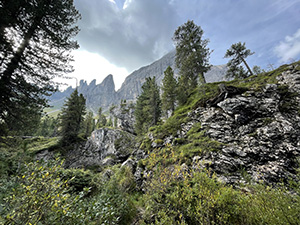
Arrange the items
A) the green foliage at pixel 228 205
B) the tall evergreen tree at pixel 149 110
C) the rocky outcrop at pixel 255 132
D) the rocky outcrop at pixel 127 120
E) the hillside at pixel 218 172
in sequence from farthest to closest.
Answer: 1. the rocky outcrop at pixel 127 120
2. the tall evergreen tree at pixel 149 110
3. the rocky outcrop at pixel 255 132
4. the hillside at pixel 218 172
5. the green foliage at pixel 228 205

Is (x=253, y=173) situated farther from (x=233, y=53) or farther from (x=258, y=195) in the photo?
(x=233, y=53)

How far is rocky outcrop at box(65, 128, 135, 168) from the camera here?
70.0 feet

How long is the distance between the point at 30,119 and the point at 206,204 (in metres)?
10.4

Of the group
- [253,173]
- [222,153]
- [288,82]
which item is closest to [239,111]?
[222,153]

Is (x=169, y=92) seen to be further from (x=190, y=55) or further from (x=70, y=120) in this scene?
(x=70, y=120)

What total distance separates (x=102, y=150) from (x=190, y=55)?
2449 cm

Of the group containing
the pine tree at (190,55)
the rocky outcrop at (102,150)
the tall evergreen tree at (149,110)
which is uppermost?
the pine tree at (190,55)

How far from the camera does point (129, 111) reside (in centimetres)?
3950

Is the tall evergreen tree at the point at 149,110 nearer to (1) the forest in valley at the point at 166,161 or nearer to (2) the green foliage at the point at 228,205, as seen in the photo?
(1) the forest in valley at the point at 166,161

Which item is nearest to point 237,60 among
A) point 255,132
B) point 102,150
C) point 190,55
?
point 190,55

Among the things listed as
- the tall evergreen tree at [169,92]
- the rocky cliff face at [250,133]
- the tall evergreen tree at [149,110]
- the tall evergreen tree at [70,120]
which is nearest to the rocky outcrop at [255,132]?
the rocky cliff face at [250,133]

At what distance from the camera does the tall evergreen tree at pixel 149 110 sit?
19.8 metres

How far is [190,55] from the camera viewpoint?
17.9 metres

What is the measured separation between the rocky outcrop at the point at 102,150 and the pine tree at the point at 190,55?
618 inches
